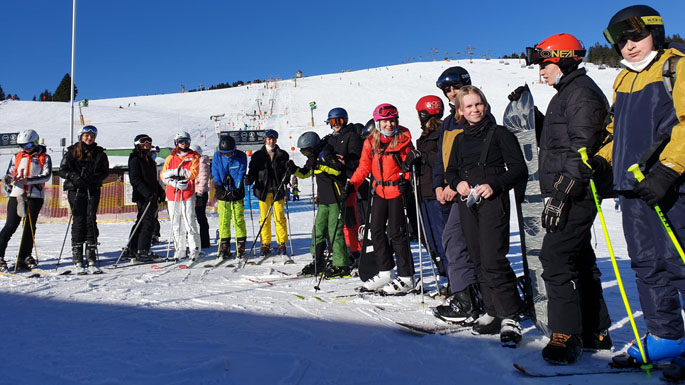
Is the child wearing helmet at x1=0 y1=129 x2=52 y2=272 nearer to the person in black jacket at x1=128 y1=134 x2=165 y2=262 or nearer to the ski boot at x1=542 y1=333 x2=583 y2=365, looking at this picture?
the person in black jacket at x1=128 y1=134 x2=165 y2=262

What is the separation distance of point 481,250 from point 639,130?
1279 mm

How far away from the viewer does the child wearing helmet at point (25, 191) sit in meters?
6.75

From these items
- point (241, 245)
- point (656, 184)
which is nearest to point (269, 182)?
point (241, 245)

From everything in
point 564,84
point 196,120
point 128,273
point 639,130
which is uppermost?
point 196,120

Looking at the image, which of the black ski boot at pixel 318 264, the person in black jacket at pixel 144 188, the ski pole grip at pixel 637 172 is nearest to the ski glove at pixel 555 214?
the ski pole grip at pixel 637 172

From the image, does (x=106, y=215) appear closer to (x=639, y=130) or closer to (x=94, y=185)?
(x=94, y=185)

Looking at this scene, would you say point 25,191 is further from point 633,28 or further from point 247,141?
point 247,141

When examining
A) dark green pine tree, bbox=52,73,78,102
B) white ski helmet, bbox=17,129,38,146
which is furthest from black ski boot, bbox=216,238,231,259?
dark green pine tree, bbox=52,73,78,102

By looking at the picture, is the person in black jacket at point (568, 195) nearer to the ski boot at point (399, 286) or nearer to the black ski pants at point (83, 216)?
the ski boot at point (399, 286)

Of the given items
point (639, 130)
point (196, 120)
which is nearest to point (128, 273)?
point (639, 130)

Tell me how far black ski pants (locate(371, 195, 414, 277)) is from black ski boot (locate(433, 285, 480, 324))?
41.5 inches

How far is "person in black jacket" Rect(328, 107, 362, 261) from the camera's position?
20.5 ft

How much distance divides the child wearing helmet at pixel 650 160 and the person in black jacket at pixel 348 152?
12.2 feet

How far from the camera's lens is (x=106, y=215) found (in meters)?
16.2
